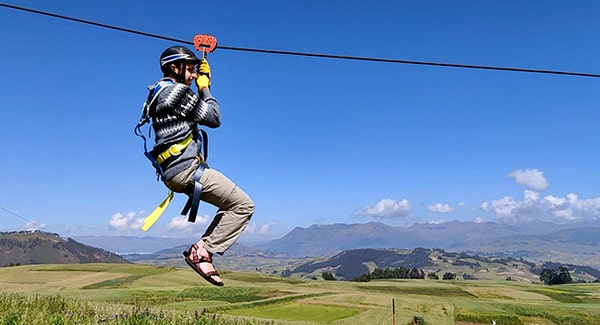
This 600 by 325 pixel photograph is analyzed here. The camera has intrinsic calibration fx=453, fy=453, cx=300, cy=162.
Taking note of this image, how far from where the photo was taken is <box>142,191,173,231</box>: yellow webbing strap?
6.10m

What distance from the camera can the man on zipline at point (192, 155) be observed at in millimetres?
6043

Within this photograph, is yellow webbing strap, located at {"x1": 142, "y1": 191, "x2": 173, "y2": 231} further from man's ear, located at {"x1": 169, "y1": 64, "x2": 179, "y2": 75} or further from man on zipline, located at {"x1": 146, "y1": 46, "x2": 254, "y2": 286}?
man's ear, located at {"x1": 169, "y1": 64, "x2": 179, "y2": 75}

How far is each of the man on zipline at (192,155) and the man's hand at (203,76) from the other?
2 cm

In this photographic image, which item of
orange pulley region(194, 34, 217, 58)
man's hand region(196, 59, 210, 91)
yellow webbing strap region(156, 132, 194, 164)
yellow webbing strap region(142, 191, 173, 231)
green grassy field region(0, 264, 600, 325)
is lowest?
green grassy field region(0, 264, 600, 325)

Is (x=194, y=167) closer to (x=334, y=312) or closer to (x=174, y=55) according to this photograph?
(x=174, y=55)

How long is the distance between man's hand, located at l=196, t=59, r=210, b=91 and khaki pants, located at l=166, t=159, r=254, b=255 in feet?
3.75

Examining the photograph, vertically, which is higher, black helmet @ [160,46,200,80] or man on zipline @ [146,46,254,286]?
black helmet @ [160,46,200,80]

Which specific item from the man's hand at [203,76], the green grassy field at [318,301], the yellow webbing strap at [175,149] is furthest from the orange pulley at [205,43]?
the green grassy field at [318,301]

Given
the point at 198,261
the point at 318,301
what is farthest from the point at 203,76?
the point at 318,301

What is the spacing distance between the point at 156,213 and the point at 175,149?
982 millimetres

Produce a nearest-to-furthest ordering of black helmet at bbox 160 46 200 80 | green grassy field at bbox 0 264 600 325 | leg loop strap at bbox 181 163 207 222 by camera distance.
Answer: leg loop strap at bbox 181 163 207 222 → black helmet at bbox 160 46 200 80 → green grassy field at bbox 0 264 600 325

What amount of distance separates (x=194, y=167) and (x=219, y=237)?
105cm

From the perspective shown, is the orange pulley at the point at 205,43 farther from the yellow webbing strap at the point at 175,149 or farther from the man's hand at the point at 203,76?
the yellow webbing strap at the point at 175,149

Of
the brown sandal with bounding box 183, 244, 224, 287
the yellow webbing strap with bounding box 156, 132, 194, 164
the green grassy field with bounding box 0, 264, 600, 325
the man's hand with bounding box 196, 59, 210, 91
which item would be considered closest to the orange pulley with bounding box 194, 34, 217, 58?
the man's hand with bounding box 196, 59, 210, 91
